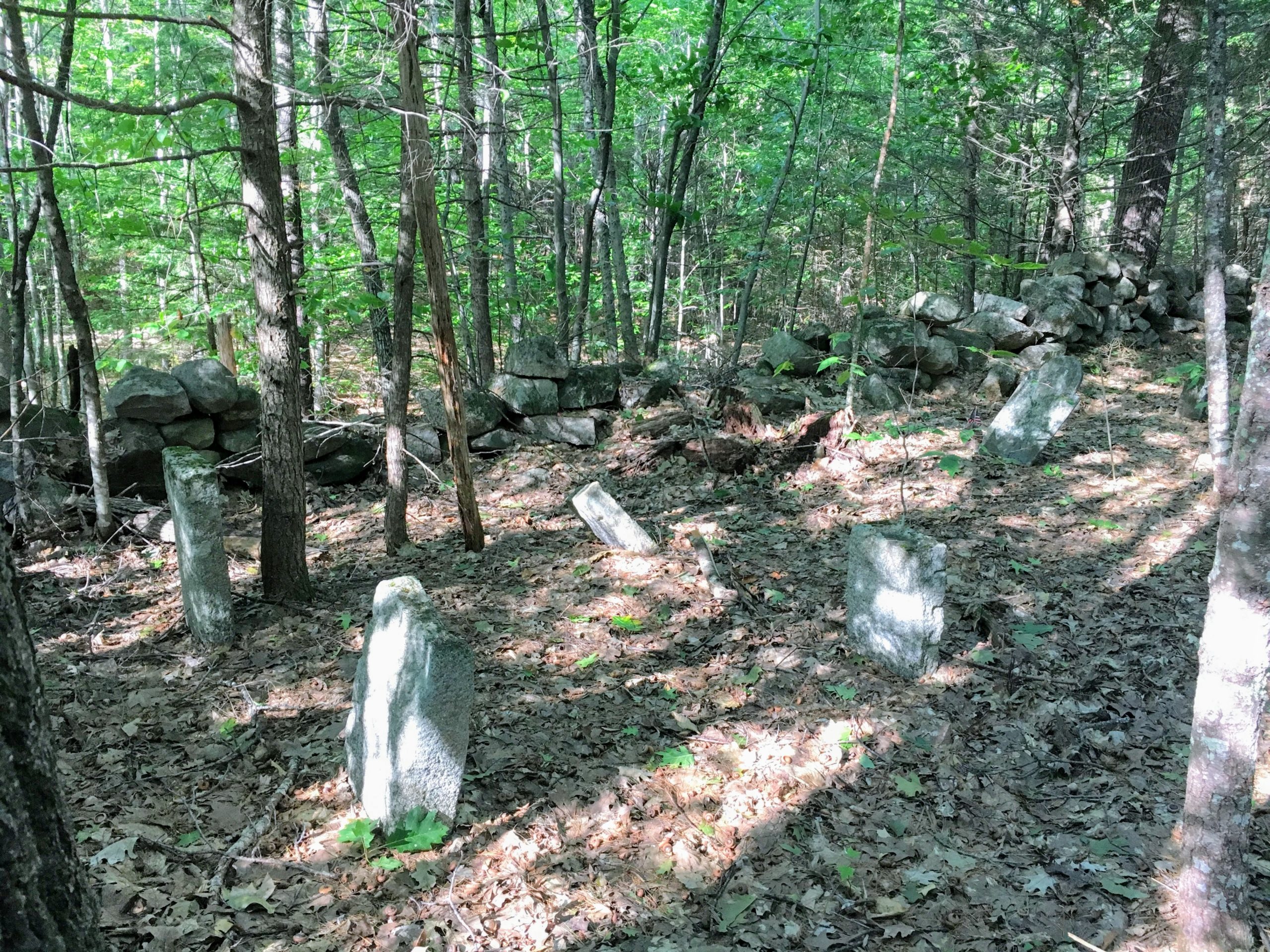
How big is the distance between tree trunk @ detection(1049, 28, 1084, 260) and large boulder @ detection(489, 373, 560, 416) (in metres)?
7.62

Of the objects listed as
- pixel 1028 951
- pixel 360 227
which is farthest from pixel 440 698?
pixel 360 227

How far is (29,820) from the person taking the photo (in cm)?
171

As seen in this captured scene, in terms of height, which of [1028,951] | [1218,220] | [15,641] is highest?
[1218,220]

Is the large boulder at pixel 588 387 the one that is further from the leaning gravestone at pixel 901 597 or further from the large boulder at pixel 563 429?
the leaning gravestone at pixel 901 597

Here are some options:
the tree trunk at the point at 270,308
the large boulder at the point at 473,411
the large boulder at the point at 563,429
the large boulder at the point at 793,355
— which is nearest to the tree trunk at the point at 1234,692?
the tree trunk at the point at 270,308

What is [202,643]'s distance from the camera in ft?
17.1

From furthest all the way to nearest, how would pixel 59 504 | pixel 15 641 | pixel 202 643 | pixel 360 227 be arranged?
pixel 360 227
pixel 59 504
pixel 202 643
pixel 15 641

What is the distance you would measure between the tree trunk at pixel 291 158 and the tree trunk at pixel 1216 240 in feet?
22.0

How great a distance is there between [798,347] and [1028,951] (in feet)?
27.2

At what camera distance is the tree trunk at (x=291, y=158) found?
695 cm

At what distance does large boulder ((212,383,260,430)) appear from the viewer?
7.94m

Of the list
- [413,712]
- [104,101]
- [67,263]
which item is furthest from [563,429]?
[413,712]

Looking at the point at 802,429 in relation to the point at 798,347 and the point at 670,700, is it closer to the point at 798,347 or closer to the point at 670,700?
the point at 798,347

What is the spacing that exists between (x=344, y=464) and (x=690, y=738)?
18.5 ft
